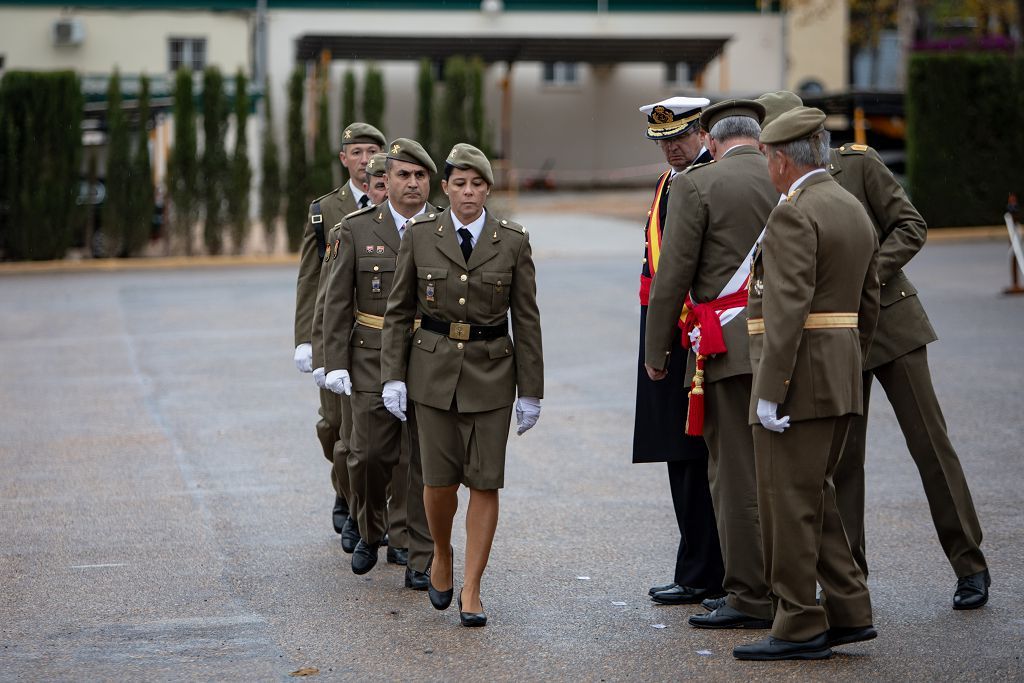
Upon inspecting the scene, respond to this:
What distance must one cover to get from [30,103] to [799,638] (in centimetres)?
1926

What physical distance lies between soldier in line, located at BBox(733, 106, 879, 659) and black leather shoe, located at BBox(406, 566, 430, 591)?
5.48 feet

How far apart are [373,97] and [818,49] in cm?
2256

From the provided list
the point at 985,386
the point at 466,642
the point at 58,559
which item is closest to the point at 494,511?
the point at 466,642

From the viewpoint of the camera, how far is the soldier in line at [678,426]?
6.17 m

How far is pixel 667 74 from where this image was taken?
41.5 m

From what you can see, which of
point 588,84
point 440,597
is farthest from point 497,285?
point 588,84

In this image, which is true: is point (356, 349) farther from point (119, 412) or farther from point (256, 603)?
point (119, 412)

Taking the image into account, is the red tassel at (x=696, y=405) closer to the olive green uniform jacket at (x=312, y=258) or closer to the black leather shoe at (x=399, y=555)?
the black leather shoe at (x=399, y=555)

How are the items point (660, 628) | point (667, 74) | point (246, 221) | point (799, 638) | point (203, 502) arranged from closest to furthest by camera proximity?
point (799, 638), point (660, 628), point (203, 502), point (246, 221), point (667, 74)

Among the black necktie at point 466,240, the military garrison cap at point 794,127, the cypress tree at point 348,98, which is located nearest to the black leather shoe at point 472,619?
the black necktie at point 466,240

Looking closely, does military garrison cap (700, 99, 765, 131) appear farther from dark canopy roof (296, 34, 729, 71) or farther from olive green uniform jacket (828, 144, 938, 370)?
dark canopy roof (296, 34, 729, 71)

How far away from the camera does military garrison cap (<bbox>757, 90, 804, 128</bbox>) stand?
597cm

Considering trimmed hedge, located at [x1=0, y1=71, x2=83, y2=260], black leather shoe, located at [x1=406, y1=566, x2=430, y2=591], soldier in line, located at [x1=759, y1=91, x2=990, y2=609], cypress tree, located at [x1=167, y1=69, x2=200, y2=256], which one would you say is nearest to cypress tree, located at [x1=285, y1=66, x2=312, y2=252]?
cypress tree, located at [x1=167, y1=69, x2=200, y2=256]

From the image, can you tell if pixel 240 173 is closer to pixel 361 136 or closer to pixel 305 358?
pixel 361 136
